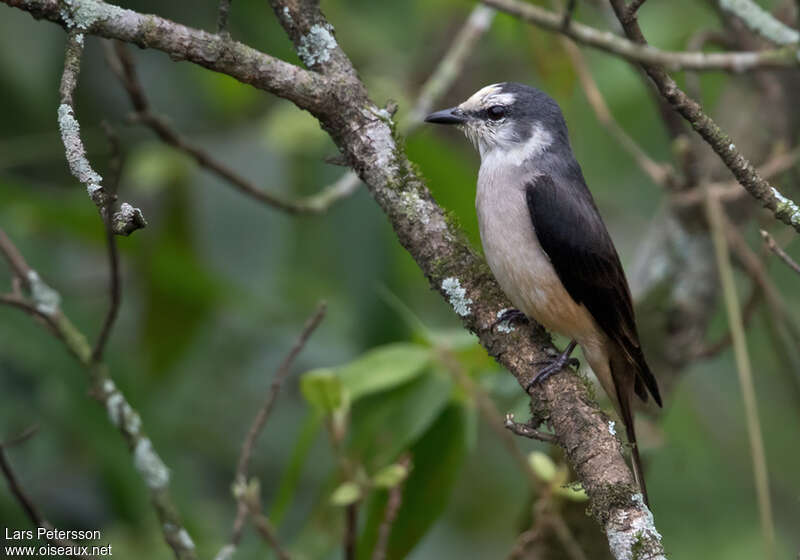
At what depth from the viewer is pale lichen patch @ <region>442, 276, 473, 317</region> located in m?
2.90

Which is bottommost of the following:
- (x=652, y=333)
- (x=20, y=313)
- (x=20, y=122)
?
(x=20, y=313)

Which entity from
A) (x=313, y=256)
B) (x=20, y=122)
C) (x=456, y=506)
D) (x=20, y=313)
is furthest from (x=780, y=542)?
(x=20, y=122)

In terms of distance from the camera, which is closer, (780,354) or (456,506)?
(780,354)

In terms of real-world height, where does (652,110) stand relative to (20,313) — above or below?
above

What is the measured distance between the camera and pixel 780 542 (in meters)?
4.93

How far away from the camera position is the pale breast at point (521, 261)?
10.9 feet

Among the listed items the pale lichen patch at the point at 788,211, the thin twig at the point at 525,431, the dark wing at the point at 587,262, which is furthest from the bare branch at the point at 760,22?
the thin twig at the point at 525,431

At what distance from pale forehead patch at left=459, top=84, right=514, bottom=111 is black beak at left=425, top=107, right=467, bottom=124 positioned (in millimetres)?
39

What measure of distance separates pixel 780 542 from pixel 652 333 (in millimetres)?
1465

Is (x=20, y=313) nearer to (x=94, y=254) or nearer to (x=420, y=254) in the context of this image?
(x=94, y=254)

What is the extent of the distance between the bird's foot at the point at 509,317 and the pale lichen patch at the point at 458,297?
96mm

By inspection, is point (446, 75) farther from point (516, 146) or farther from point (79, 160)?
point (79, 160)

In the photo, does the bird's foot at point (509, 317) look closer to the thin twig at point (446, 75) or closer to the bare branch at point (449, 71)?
the thin twig at point (446, 75)

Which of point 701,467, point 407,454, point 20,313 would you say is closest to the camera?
point 407,454
